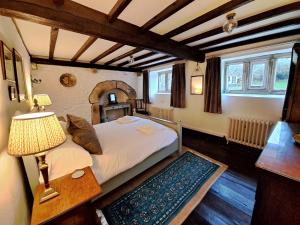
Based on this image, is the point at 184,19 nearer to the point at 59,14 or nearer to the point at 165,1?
the point at 165,1

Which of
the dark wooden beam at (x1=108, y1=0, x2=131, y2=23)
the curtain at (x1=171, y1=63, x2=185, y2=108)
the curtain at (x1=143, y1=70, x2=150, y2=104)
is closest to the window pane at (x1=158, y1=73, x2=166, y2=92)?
the curtain at (x1=143, y1=70, x2=150, y2=104)

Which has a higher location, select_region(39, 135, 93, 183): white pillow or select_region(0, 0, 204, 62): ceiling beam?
select_region(0, 0, 204, 62): ceiling beam

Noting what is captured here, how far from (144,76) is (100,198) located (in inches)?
171

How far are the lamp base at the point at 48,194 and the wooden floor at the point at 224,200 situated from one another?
0.80 metres

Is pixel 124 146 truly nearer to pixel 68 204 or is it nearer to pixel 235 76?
pixel 68 204

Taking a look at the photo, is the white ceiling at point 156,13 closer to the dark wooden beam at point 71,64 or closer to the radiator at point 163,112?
the dark wooden beam at point 71,64

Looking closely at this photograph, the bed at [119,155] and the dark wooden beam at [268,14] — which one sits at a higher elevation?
the dark wooden beam at [268,14]

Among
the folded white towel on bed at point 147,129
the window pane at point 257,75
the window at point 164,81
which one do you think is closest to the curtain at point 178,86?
the window at point 164,81

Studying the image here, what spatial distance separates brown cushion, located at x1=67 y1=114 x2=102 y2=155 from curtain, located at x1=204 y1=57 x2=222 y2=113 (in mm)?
2789

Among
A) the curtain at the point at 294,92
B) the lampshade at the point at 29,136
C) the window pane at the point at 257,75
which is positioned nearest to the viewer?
the lampshade at the point at 29,136

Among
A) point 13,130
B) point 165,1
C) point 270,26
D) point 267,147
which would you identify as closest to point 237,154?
point 267,147

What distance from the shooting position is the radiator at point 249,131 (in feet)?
8.72

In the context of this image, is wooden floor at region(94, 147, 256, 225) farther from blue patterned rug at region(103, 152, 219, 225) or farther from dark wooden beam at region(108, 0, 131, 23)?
dark wooden beam at region(108, 0, 131, 23)

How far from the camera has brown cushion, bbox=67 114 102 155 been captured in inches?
64.6
